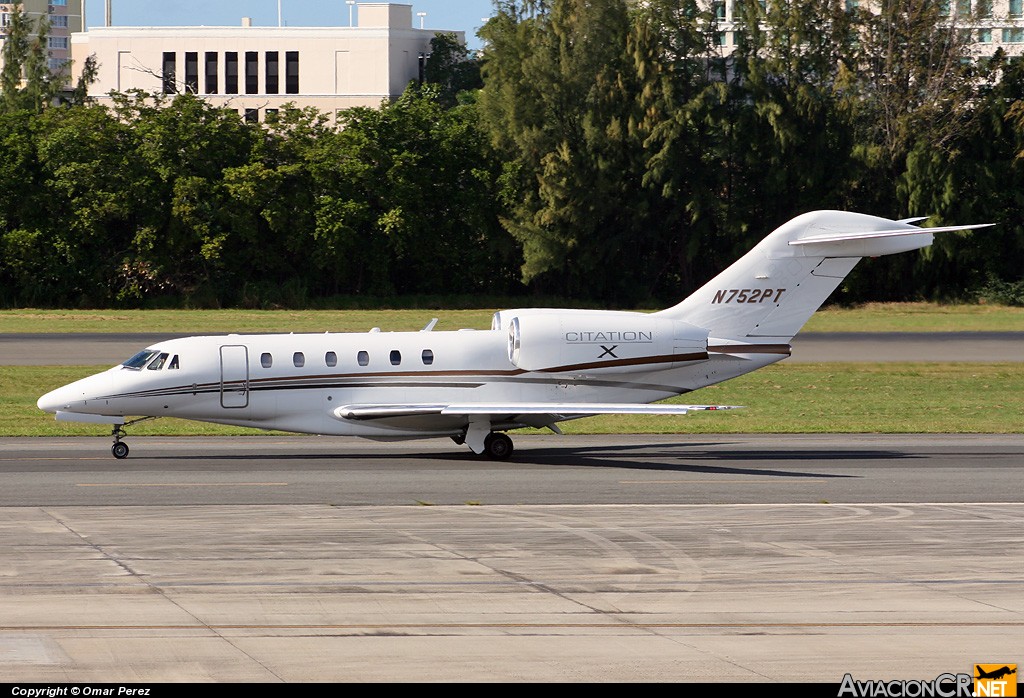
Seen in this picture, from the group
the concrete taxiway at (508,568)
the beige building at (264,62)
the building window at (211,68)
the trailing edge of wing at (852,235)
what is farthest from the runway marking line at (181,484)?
the building window at (211,68)

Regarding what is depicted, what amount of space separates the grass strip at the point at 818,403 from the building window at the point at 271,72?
6403 centimetres

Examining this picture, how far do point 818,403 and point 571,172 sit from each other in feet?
139

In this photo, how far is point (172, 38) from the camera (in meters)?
105

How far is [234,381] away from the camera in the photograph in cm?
2636

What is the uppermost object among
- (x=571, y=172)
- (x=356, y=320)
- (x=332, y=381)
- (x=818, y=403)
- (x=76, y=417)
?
(x=571, y=172)

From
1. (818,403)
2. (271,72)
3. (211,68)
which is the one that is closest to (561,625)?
(818,403)

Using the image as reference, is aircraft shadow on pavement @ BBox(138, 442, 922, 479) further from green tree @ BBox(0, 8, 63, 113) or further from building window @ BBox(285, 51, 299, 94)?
building window @ BBox(285, 51, 299, 94)

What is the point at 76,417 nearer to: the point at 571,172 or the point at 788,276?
the point at 788,276

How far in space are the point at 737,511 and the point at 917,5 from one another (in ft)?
217

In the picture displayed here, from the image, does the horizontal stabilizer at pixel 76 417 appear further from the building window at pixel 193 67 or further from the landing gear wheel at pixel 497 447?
the building window at pixel 193 67

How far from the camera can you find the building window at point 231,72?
10588 cm

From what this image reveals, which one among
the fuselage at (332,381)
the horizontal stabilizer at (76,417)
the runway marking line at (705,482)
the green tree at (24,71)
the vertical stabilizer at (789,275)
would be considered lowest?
the runway marking line at (705,482)

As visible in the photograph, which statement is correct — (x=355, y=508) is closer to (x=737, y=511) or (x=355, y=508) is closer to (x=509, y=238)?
(x=737, y=511)

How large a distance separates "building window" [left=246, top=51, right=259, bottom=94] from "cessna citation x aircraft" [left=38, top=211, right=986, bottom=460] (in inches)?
3225
